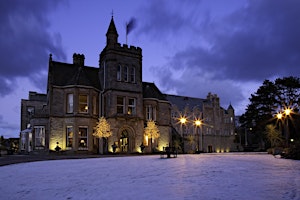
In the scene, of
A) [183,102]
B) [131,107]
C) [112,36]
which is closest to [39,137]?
[131,107]

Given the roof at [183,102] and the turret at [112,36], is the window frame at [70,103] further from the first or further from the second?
the roof at [183,102]

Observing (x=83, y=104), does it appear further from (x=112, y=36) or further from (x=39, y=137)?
(x=112, y=36)

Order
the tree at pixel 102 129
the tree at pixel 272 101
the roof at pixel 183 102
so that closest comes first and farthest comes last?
1. the tree at pixel 102 129
2. the tree at pixel 272 101
3. the roof at pixel 183 102

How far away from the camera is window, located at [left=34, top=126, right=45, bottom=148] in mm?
32594

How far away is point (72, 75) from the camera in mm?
35344

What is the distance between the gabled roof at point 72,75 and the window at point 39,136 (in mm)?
5302

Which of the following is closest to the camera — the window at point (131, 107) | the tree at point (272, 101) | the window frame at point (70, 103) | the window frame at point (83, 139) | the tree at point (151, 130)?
the window frame at point (83, 139)

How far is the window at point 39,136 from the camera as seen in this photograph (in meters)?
32.6

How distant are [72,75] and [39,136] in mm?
8052

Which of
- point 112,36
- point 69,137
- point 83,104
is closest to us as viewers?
point 69,137

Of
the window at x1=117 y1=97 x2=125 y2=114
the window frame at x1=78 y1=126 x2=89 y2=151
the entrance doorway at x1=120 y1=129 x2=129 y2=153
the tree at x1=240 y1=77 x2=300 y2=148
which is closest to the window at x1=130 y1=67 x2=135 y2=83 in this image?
the window at x1=117 y1=97 x2=125 y2=114

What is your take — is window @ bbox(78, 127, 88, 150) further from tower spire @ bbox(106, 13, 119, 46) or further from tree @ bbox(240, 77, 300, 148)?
tree @ bbox(240, 77, 300, 148)

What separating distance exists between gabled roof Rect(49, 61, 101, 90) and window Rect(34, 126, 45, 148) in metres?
5.30

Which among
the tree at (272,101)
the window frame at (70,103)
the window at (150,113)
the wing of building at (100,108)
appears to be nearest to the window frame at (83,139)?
the wing of building at (100,108)
